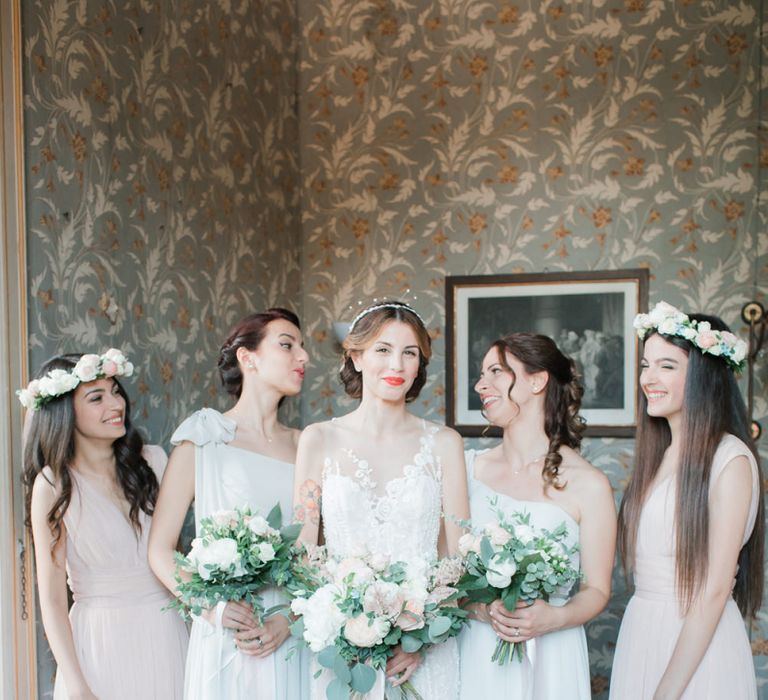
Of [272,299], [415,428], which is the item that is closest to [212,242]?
[272,299]

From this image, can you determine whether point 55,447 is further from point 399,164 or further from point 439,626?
point 399,164

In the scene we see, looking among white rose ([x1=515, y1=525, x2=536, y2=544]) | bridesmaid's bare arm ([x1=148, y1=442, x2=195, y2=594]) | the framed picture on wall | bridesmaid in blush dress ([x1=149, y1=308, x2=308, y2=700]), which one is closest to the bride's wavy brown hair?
white rose ([x1=515, y1=525, x2=536, y2=544])

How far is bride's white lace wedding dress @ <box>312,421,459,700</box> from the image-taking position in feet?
7.80

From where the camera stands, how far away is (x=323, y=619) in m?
2.03

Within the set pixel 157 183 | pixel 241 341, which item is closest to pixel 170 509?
pixel 241 341

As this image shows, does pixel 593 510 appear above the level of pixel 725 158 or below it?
below

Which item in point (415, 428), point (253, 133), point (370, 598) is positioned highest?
point (253, 133)

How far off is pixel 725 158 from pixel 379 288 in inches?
73.4

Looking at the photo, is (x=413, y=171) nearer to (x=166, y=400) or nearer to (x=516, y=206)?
(x=516, y=206)

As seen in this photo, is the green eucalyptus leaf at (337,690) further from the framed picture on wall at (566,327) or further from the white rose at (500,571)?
the framed picture on wall at (566,327)

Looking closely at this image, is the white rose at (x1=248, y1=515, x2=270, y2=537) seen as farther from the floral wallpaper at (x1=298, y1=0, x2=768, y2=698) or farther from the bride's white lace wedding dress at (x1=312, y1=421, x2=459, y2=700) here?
the floral wallpaper at (x1=298, y1=0, x2=768, y2=698)

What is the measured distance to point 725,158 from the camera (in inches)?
171

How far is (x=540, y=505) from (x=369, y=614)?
79 cm

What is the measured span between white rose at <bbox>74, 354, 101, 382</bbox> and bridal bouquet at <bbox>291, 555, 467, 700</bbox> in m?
0.95
